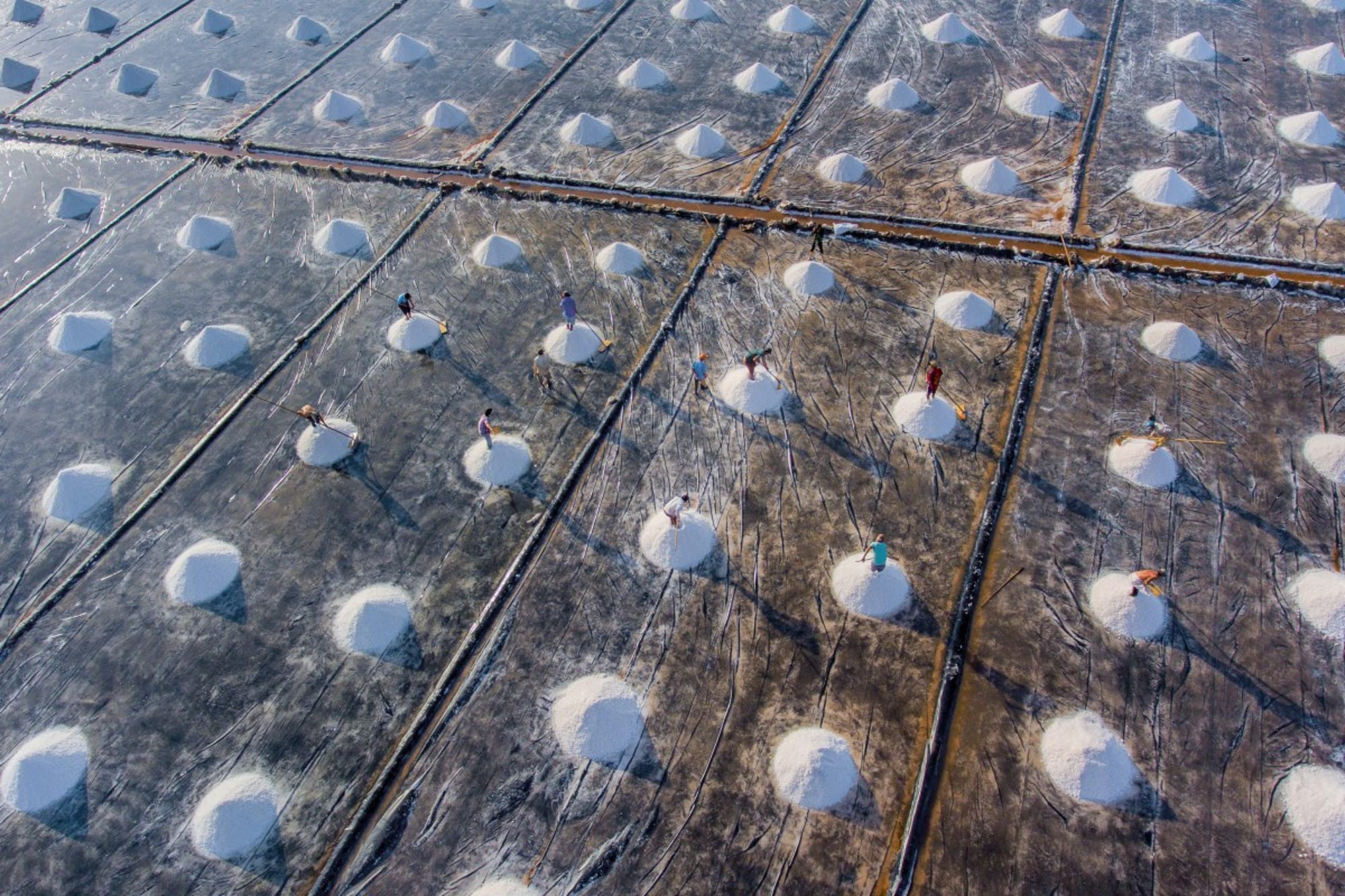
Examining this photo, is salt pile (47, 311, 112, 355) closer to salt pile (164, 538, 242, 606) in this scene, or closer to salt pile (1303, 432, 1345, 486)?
salt pile (164, 538, 242, 606)

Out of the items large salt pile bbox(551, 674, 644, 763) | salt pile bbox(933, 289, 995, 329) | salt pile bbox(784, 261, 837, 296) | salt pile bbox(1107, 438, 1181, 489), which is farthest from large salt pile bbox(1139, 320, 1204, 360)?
large salt pile bbox(551, 674, 644, 763)

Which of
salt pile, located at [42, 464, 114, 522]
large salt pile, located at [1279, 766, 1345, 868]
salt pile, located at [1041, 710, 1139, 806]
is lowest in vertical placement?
large salt pile, located at [1279, 766, 1345, 868]

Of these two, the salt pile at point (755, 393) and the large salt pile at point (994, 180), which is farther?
the large salt pile at point (994, 180)

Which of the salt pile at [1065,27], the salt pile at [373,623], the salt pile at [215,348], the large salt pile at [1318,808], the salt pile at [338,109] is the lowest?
the large salt pile at [1318,808]

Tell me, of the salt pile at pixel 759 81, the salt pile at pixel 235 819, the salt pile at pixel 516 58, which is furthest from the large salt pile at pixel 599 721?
the salt pile at pixel 516 58

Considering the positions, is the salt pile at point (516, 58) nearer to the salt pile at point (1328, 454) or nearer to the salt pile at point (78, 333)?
the salt pile at point (78, 333)

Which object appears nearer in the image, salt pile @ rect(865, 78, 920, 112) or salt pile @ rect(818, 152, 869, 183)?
salt pile @ rect(818, 152, 869, 183)

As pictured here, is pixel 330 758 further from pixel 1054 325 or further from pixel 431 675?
pixel 1054 325
